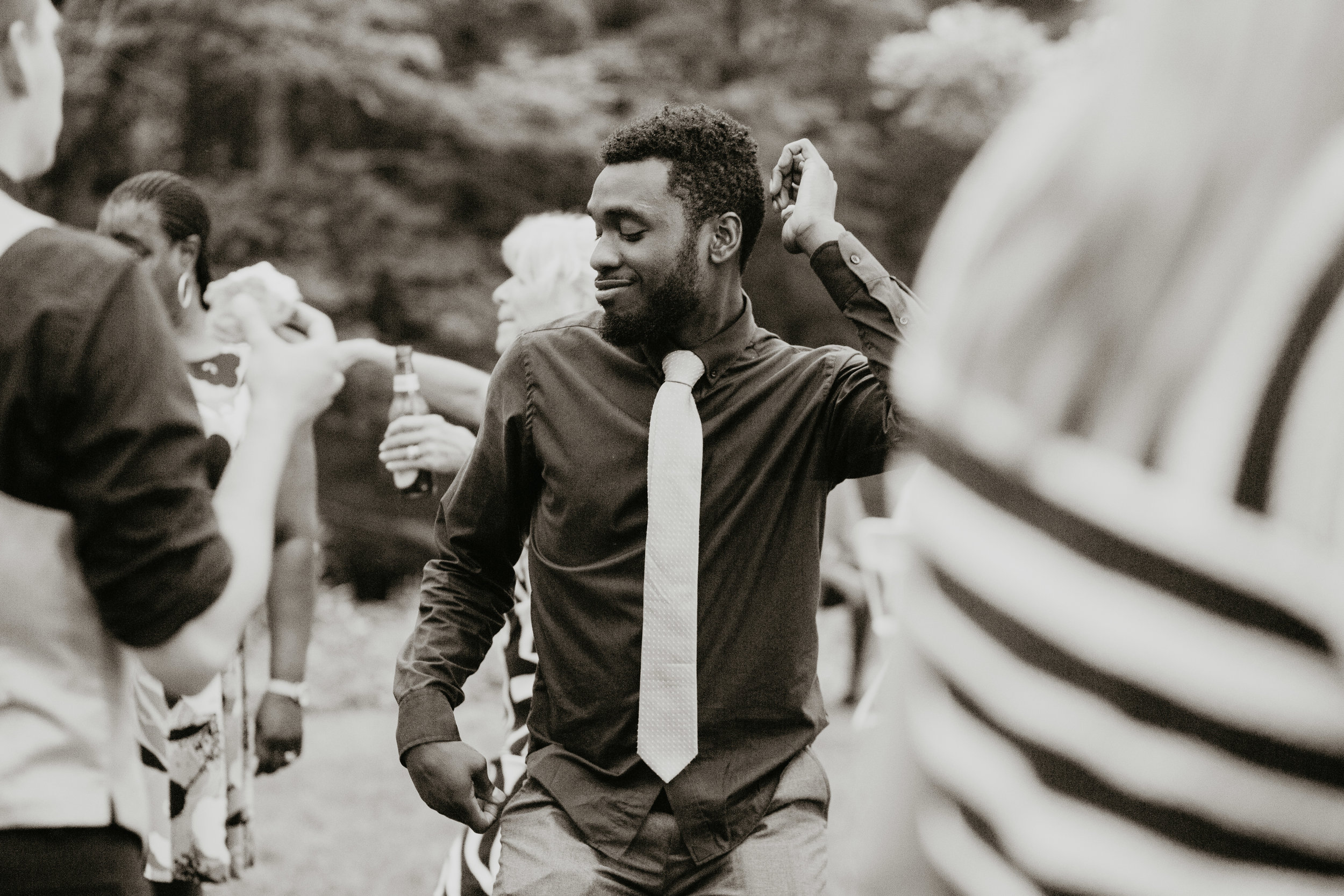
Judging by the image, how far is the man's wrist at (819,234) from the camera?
2924mm

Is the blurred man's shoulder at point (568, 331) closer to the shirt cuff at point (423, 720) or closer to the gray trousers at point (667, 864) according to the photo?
the shirt cuff at point (423, 720)

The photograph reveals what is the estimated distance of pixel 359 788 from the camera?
717cm

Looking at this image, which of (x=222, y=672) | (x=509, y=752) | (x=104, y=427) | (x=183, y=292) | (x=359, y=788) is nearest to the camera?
(x=104, y=427)

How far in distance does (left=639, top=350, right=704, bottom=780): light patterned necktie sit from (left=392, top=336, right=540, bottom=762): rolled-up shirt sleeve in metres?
0.37

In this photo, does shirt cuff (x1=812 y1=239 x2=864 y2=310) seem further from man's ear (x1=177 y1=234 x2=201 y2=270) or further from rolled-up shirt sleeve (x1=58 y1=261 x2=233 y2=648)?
man's ear (x1=177 y1=234 x2=201 y2=270)

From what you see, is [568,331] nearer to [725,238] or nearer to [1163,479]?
[725,238]

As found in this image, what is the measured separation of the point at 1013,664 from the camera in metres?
0.79

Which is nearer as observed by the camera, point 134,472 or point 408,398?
point 134,472

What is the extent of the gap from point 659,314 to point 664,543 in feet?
1.80

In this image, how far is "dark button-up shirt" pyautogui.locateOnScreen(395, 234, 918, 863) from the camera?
2.64m

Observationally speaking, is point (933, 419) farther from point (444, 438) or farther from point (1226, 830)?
point (444, 438)

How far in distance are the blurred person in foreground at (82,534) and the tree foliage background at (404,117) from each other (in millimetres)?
11082

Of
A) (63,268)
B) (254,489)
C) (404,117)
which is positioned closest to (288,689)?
(254,489)

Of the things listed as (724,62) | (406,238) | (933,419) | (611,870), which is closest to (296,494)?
(611,870)
